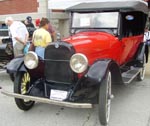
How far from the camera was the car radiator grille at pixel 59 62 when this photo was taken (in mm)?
4727

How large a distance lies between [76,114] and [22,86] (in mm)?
1040

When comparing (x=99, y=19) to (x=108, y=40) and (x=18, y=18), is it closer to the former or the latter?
(x=108, y=40)

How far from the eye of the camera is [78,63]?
445 cm

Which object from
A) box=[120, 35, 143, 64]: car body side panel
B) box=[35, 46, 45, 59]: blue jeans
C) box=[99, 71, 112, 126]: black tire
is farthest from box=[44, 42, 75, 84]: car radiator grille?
box=[120, 35, 143, 64]: car body side panel

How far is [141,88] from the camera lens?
266 inches

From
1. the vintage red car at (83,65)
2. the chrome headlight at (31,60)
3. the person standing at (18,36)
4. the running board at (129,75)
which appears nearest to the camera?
the vintage red car at (83,65)

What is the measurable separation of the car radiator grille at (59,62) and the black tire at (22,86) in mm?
455

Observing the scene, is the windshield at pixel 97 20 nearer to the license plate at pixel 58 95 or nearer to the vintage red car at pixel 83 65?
the vintage red car at pixel 83 65

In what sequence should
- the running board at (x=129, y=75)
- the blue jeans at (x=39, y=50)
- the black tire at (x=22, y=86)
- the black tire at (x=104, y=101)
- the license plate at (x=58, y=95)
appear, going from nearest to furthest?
the black tire at (x=104, y=101) → the license plate at (x=58, y=95) → the black tire at (x=22, y=86) → the running board at (x=129, y=75) → the blue jeans at (x=39, y=50)

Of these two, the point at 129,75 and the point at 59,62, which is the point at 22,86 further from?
the point at 129,75

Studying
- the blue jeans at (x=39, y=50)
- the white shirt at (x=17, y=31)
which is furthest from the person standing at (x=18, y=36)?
the blue jeans at (x=39, y=50)

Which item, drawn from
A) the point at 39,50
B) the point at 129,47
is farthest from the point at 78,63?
the point at 129,47

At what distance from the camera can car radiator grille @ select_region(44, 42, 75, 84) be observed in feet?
15.5

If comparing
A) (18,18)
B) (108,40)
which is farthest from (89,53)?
(18,18)
